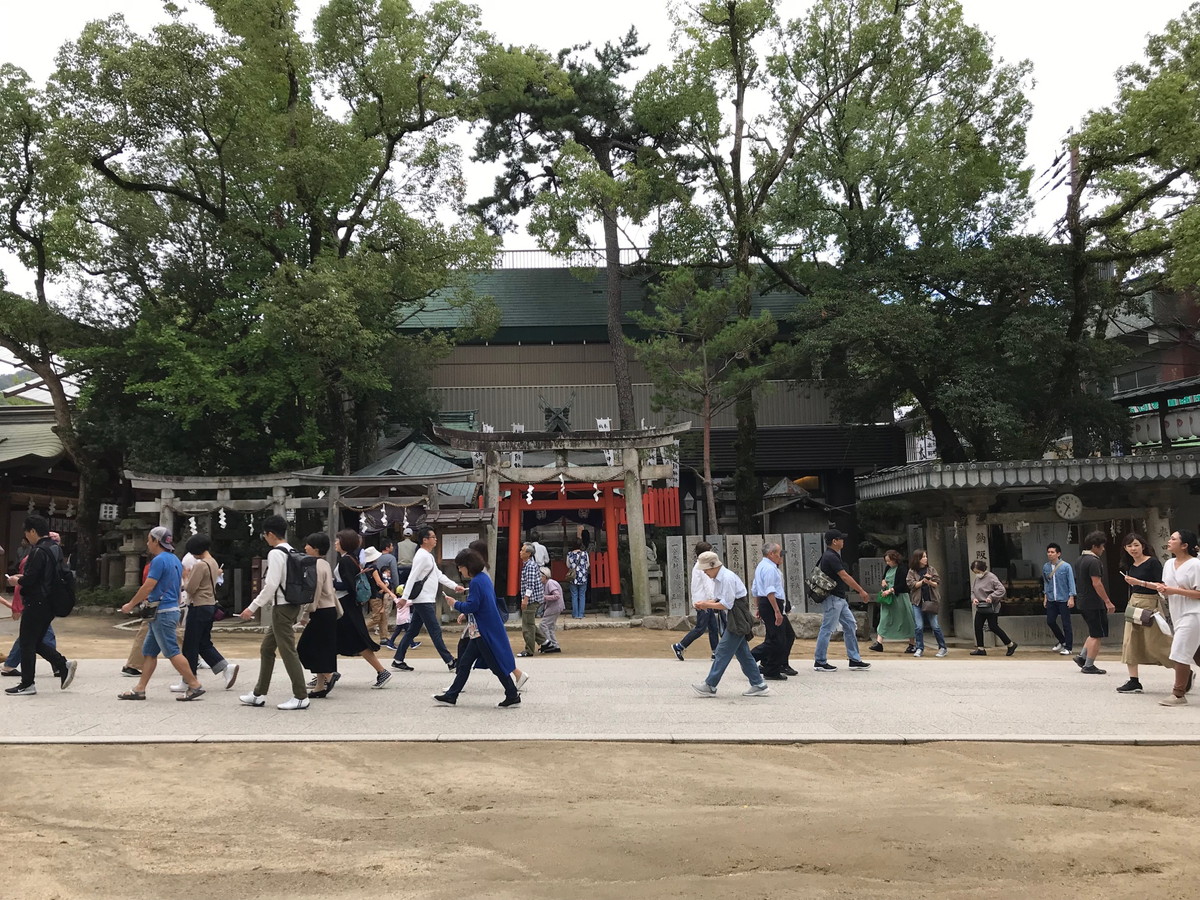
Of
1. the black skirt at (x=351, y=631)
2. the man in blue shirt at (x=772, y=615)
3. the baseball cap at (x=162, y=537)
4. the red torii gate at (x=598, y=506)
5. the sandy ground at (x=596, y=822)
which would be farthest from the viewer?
the red torii gate at (x=598, y=506)

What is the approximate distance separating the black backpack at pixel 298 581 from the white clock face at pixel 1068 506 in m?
14.9

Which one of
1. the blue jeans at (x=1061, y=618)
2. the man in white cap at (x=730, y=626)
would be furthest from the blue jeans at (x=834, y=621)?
the blue jeans at (x=1061, y=618)

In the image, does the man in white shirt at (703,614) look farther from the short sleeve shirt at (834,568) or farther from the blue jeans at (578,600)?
the blue jeans at (578,600)

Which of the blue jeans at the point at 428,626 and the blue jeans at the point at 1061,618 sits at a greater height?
the blue jeans at the point at 428,626

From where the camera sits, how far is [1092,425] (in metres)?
23.8

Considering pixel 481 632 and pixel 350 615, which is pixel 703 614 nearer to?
pixel 481 632

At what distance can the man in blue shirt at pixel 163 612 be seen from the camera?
867cm

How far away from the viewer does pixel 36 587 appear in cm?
870

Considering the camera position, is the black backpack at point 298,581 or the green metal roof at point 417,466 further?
the green metal roof at point 417,466

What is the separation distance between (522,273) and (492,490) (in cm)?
1271

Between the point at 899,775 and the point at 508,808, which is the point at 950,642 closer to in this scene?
the point at 899,775

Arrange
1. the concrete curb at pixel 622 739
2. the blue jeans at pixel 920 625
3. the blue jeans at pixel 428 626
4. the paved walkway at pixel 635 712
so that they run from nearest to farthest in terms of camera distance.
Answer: the concrete curb at pixel 622 739, the paved walkway at pixel 635 712, the blue jeans at pixel 428 626, the blue jeans at pixel 920 625

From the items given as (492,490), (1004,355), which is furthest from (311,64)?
(1004,355)

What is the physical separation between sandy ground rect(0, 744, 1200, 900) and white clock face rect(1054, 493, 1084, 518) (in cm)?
1182
